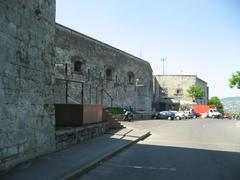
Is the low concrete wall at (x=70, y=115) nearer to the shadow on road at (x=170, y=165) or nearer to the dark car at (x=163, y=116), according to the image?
the shadow on road at (x=170, y=165)

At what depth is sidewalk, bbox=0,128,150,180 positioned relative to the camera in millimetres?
8730

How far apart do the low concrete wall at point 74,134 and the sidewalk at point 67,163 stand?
278 mm

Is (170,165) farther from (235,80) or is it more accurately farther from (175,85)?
(175,85)

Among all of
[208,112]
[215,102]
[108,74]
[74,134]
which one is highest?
[108,74]

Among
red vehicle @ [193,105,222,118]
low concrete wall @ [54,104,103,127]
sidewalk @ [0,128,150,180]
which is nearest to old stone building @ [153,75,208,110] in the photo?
red vehicle @ [193,105,222,118]

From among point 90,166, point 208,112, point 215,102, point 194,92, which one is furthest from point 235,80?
point 215,102

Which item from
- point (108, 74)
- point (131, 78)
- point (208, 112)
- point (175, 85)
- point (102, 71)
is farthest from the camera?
point (175, 85)

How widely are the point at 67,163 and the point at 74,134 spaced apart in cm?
417

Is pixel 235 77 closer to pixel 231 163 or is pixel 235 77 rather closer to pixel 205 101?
pixel 231 163

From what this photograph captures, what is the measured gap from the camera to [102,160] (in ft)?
38.5

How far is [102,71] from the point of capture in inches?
1698

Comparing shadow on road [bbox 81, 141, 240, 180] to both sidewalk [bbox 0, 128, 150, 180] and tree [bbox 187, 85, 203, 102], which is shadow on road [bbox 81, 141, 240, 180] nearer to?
sidewalk [bbox 0, 128, 150, 180]

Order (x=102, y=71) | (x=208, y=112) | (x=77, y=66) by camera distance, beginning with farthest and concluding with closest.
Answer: (x=208, y=112), (x=102, y=71), (x=77, y=66)

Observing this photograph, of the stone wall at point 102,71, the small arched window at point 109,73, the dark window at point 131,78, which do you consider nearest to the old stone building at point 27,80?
the stone wall at point 102,71
